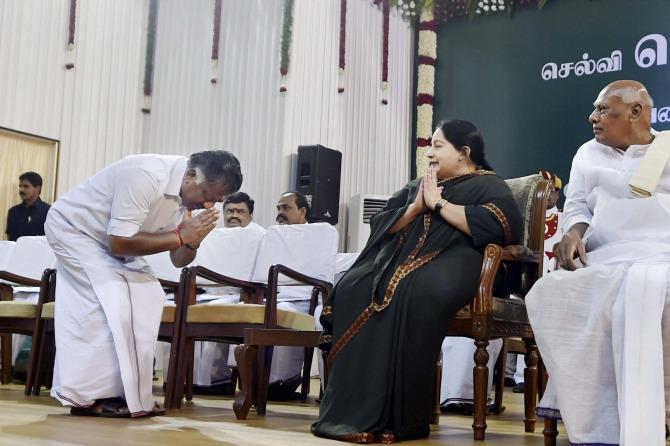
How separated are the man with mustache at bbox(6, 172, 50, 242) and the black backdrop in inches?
165

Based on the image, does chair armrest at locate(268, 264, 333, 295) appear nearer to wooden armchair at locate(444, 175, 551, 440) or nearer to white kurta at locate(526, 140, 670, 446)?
wooden armchair at locate(444, 175, 551, 440)

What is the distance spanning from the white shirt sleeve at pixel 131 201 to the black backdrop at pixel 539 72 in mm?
5857

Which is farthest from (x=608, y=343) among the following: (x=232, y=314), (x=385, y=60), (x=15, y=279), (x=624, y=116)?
(x=385, y=60)

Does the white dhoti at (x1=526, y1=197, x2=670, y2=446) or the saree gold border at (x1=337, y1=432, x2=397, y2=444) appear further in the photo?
the saree gold border at (x1=337, y1=432, x2=397, y2=444)

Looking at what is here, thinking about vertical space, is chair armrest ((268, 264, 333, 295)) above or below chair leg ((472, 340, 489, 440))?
above

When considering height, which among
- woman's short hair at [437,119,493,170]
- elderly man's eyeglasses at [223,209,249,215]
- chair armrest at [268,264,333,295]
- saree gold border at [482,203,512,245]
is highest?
woman's short hair at [437,119,493,170]

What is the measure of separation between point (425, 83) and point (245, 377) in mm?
6258

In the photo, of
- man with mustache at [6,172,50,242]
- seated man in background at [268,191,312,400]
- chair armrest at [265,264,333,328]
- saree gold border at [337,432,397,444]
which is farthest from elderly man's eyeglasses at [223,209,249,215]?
saree gold border at [337,432,397,444]

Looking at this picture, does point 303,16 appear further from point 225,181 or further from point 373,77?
point 225,181

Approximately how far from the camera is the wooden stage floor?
8.64 ft

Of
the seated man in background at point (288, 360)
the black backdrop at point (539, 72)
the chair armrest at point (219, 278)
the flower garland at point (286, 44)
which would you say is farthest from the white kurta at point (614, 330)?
the black backdrop at point (539, 72)

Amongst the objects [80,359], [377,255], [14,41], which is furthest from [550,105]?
[80,359]

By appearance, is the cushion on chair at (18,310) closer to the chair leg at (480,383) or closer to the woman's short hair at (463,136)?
the woman's short hair at (463,136)

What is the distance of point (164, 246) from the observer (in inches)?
133
